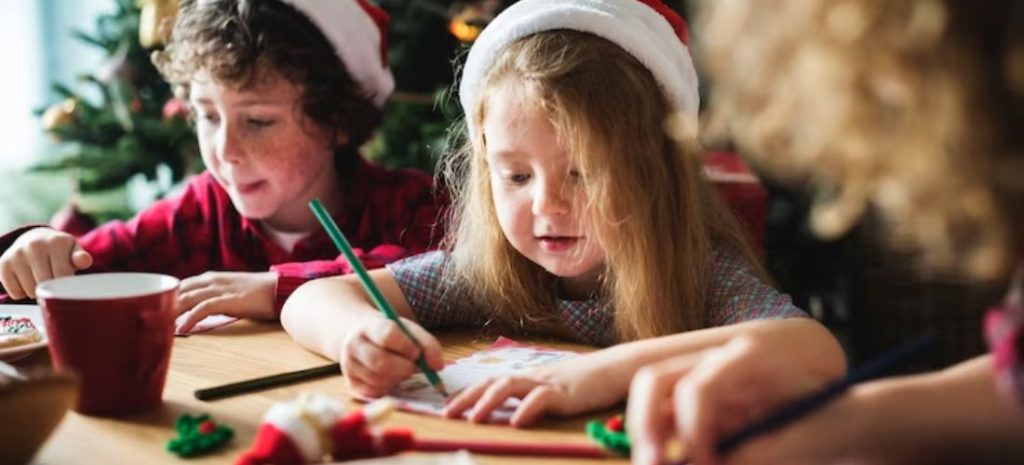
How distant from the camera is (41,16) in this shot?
10.5ft

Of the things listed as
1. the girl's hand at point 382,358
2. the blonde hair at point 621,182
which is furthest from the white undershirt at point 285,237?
the girl's hand at point 382,358

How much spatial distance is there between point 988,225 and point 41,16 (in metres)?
3.27

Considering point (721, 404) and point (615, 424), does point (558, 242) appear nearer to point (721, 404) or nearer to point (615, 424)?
point (615, 424)

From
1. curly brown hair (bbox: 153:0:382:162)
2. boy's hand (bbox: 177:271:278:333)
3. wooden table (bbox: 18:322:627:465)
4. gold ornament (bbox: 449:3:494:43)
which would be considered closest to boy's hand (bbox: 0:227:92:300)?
boy's hand (bbox: 177:271:278:333)

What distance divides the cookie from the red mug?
0.47ft

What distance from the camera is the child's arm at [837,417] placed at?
533mm

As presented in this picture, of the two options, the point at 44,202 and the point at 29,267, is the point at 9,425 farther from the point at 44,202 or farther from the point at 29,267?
the point at 44,202

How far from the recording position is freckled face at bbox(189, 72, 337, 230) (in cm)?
149

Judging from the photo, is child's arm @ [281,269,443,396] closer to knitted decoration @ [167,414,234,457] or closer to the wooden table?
the wooden table

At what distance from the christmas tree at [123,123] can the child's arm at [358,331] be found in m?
1.44

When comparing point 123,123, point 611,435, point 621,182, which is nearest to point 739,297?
point 621,182

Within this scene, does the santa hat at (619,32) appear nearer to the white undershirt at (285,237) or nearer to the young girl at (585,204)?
the young girl at (585,204)

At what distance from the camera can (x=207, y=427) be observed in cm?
73

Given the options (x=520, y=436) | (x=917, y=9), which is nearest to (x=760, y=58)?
(x=917, y=9)
